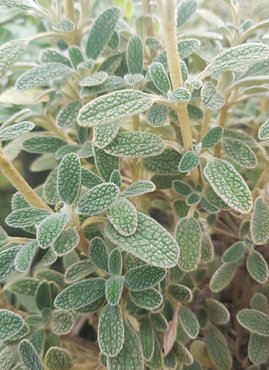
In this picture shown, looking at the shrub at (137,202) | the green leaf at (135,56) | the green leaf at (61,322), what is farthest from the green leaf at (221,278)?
the green leaf at (135,56)

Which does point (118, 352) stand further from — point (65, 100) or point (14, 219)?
point (65, 100)

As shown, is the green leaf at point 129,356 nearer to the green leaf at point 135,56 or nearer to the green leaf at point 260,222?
the green leaf at point 260,222

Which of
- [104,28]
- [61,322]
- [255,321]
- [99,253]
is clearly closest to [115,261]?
[99,253]

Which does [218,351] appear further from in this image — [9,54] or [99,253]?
[9,54]

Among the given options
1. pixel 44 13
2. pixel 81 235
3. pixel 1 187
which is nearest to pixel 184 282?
pixel 81 235

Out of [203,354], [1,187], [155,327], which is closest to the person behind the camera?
[155,327]

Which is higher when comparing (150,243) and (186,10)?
(186,10)
